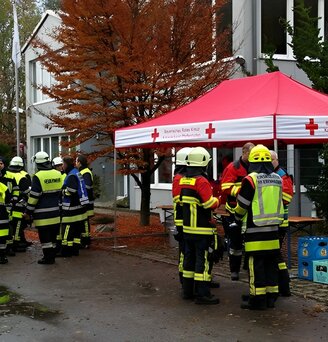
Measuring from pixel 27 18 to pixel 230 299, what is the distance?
3207 centimetres

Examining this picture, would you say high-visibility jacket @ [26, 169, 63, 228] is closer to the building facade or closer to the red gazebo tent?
the red gazebo tent

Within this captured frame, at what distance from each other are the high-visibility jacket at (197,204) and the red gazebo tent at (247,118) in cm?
129

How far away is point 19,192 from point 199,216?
550 centimetres

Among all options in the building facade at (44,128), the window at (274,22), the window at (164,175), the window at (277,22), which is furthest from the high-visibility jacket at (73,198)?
the building facade at (44,128)

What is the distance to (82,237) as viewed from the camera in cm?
1219

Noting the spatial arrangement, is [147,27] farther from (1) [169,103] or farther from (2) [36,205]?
(2) [36,205]

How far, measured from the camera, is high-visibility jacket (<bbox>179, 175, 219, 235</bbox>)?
7266mm

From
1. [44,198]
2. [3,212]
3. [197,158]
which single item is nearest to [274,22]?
[44,198]

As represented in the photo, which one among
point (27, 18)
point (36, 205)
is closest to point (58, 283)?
point (36, 205)

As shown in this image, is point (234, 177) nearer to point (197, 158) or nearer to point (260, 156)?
point (197, 158)

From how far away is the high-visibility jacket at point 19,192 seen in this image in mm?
11656

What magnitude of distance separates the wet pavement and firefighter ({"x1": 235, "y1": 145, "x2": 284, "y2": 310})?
326 millimetres

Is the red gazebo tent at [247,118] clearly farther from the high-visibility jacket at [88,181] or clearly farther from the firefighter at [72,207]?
the high-visibility jacket at [88,181]

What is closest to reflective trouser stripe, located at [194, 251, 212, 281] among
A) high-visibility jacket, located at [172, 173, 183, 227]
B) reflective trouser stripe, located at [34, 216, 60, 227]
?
high-visibility jacket, located at [172, 173, 183, 227]
